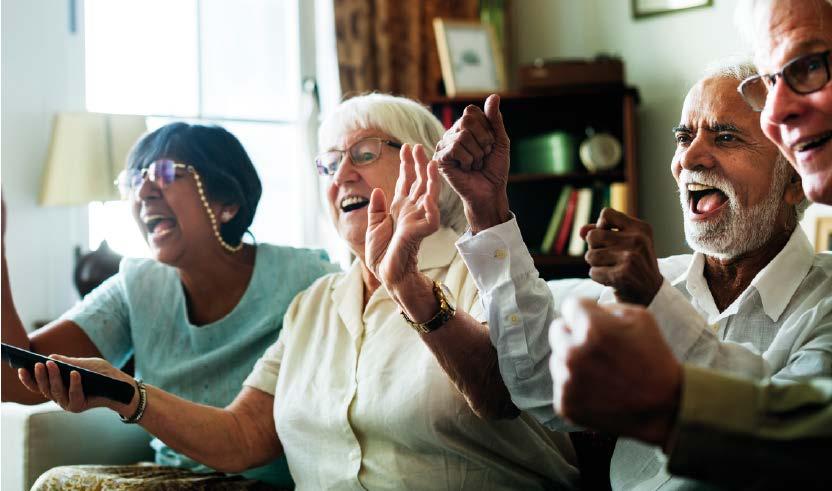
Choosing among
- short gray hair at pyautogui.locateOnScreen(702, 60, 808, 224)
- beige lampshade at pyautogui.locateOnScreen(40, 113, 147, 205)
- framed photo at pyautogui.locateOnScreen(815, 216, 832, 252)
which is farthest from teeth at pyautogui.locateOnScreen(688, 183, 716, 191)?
beige lampshade at pyautogui.locateOnScreen(40, 113, 147, 205)

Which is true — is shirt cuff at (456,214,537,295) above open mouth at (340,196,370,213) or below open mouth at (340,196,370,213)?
below

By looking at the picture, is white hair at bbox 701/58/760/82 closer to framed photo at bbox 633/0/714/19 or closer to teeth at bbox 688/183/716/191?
teeth at bbox 688/183/716/191

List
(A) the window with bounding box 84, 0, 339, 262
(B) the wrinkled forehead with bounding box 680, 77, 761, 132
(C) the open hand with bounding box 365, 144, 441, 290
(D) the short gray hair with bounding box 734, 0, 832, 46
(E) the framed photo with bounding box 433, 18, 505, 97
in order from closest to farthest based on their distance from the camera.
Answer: (D) the short gray hair with bounding box 734, 0, 832, 46, (C) the open hand with bounding box 365, 144, 441, 290, (B) the wrinkled forehead with bounding box 680, 77, 761, 132, (A) the window with bounding box 84, 0, 339, 262, (E) the framed photo with bounding box 433, 18, 505, 97

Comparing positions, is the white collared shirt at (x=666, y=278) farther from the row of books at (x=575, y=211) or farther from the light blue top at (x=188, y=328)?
the row of books at (x=575, y=211)

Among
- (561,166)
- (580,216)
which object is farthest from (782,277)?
(561,166)

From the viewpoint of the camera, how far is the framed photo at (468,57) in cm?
419

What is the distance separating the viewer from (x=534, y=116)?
4.36 m

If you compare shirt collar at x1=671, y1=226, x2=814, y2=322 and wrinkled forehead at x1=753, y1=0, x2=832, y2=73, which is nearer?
wrinkled forehead at x1=753, y1=0, x2=832, y2=73

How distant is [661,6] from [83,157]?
8.82ft

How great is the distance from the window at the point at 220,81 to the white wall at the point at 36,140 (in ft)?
0.32

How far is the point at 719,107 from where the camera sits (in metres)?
1.46

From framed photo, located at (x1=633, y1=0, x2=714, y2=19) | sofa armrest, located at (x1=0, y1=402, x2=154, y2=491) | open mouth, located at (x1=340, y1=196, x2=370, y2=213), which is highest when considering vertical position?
framed photo, located at (x1=633, y1=0, x2=714, y2=19)

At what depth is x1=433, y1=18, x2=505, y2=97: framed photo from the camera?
13.7 ft

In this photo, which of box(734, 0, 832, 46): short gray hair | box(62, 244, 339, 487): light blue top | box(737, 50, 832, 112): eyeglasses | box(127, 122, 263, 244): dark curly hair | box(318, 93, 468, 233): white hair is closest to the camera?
box(737, 50, 832, 112): eyeglasses
